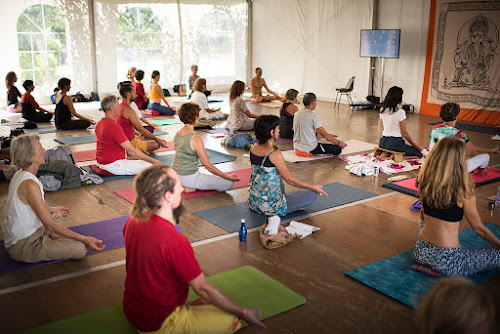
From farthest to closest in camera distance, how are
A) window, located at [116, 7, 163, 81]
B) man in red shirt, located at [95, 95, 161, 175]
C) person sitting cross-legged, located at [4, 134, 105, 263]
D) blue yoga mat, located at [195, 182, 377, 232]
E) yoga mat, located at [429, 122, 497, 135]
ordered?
window, located at [116, 7, 163, 81]
yoga mat, located at [429, 122, 497, 135]
man in red shirt, located at [95, 95, 161, 175]
blue yoga mat, located at [195, 182, 377, 232]
person sitting cross-legged, located at [4, 134, 105, 263]

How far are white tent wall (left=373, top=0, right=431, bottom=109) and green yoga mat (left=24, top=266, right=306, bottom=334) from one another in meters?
8.78

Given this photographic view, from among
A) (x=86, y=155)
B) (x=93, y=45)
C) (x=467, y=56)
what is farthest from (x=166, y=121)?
(x=467, y=56)

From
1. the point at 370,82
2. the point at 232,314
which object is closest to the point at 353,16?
the point at 370,82

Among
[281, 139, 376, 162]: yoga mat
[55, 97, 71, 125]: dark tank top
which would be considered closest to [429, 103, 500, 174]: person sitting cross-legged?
[281, 139, 376, 162]: yoga mat

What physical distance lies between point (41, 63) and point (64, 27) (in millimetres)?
1102

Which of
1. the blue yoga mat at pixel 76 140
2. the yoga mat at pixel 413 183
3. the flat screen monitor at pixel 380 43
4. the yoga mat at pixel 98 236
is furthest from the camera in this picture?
the flat screen monitor at pixel 380 43

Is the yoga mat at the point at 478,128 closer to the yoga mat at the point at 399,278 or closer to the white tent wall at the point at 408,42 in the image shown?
the white tent wall at the point at 408,42

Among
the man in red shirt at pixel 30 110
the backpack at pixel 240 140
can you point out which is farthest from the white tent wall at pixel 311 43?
the man in red shirt at pixel 30 110

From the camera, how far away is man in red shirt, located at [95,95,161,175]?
18.2ft

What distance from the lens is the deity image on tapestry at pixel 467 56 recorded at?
9375 millimetres

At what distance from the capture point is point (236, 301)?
296cm

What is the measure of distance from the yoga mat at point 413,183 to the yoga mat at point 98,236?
2904 millimetres

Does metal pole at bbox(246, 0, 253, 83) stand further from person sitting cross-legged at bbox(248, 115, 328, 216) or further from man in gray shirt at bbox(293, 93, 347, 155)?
person sitting cross-legged at bbox(248, 115, 328, 216)

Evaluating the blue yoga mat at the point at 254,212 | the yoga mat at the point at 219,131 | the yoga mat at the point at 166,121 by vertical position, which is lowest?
the blue yoga mat at the point at 254,212
